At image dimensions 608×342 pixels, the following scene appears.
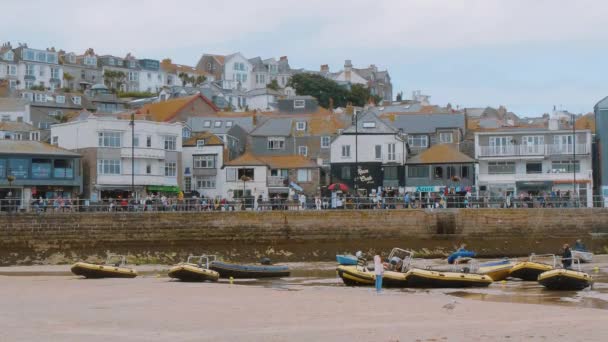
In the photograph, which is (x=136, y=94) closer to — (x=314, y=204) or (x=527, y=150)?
(x=527, y=150)

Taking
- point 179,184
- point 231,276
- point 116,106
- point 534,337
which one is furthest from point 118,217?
point 116,106

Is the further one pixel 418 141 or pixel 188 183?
pixel 418 141

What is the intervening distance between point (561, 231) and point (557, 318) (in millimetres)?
30354

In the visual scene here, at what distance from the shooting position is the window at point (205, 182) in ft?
224

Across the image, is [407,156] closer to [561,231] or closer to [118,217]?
[561,231]

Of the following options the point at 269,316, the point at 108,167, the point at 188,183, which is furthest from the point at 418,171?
the point at 269,316

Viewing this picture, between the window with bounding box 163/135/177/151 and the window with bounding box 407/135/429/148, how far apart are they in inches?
736

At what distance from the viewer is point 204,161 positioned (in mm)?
68500

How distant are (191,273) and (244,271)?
9.48 feet

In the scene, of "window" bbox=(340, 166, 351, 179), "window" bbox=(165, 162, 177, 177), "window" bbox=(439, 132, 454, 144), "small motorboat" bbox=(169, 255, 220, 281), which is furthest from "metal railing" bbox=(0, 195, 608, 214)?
"window" bbox=(439, 132, 454, 144)

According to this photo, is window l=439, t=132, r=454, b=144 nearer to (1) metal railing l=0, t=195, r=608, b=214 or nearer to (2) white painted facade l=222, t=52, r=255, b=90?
(1) metal railing l=0, t=195, r=608, b=214

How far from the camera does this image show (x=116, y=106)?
116 meters

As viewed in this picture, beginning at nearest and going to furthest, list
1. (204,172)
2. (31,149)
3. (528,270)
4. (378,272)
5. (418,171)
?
(378,272)
(528,270)
(31,149)
(418,171)
(204,172)

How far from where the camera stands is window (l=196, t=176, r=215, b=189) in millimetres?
68125
